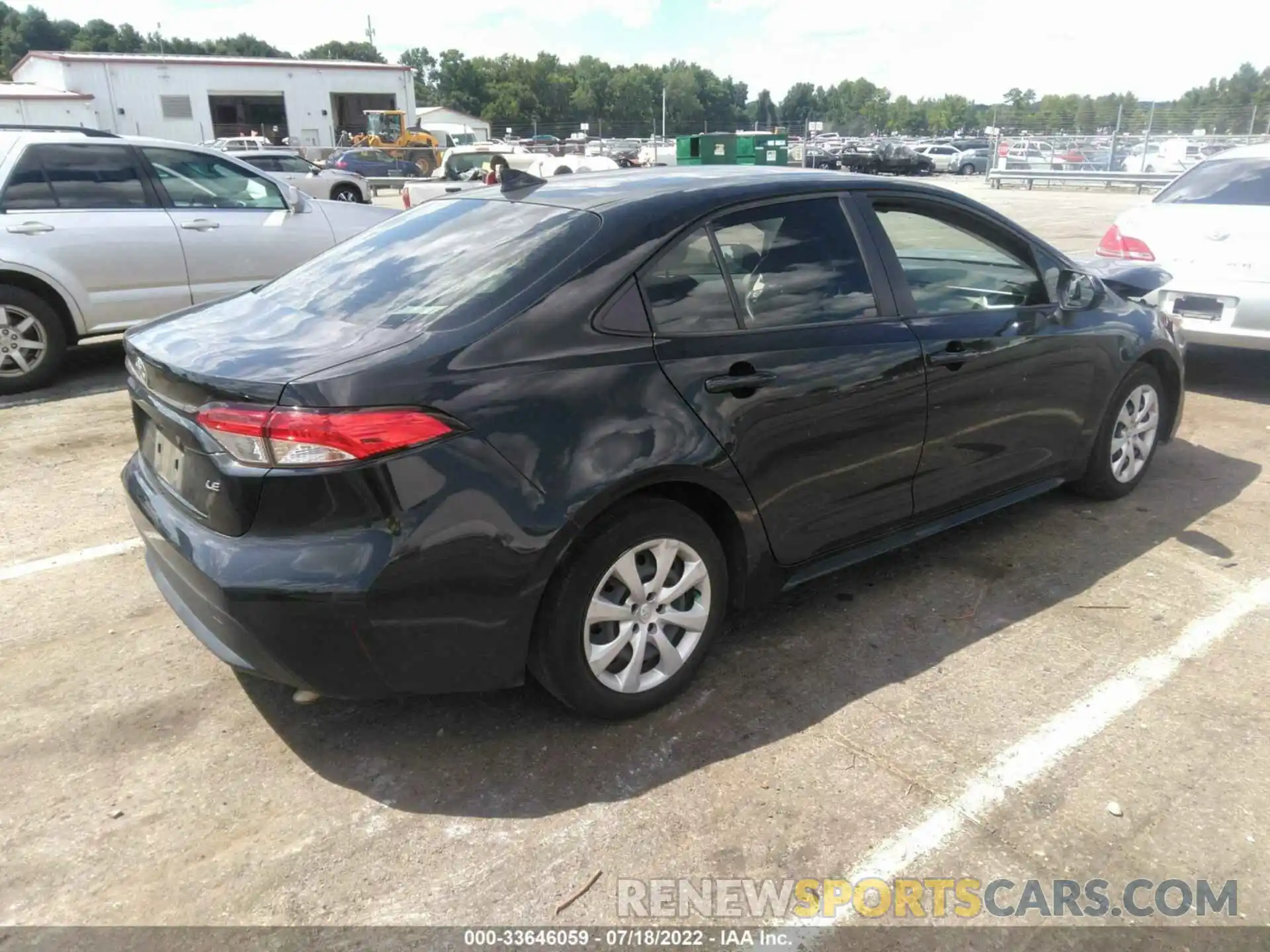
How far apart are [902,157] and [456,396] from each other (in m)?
41.2

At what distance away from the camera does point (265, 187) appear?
773 centimetres

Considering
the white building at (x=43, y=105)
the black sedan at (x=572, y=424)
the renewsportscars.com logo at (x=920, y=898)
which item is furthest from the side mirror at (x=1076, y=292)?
the white building at (x=43, y=105)

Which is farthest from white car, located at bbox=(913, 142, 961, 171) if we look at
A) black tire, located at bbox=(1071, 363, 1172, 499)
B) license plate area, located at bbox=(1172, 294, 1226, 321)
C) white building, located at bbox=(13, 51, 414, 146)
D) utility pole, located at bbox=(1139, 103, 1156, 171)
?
black tire, located at bbox=(1071, 363, 1172, 499)

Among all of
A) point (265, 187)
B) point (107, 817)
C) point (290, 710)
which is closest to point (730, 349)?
point (290, 710)

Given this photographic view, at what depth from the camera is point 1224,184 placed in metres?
7.02

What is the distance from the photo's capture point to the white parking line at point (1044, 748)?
2480 mm

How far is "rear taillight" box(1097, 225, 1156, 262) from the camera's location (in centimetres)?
689

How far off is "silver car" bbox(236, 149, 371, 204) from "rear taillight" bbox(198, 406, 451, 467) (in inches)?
752

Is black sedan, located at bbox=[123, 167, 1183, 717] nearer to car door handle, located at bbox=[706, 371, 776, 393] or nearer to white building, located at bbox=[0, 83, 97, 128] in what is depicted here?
car door handle, located at bbox=[706, 371, 776, 393]

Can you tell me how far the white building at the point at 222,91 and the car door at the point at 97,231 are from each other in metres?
47.0

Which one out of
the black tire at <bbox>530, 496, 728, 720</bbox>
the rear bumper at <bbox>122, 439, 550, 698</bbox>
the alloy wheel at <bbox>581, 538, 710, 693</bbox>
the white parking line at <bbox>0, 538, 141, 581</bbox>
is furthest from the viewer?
the white parking line at <bbox>0, 538, 141, 581</bbox>

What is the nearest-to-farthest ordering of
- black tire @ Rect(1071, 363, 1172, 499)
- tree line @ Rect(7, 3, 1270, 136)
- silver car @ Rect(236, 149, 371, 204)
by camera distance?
black tire @ Rect(1071, 363, 1172, 499) → silver car @ Rect(236, 149, 371, 204) → tree line @ Rect(7, 3, 1270, 136)

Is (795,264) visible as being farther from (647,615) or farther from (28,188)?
(28,188)

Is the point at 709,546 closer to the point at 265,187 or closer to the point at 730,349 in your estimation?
the point at 730,349
